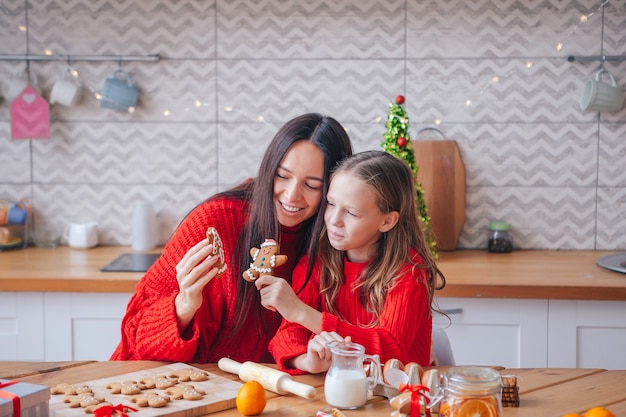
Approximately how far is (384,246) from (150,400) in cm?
77

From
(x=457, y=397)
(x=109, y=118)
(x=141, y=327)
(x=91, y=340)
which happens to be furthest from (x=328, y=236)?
(x=109, y=118)

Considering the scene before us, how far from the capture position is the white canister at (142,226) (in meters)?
3.27

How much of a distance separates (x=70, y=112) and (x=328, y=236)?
5.97ft

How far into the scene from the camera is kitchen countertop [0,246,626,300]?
8.75ft

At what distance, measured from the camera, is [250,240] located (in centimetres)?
209

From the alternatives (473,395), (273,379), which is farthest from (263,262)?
(473,395)

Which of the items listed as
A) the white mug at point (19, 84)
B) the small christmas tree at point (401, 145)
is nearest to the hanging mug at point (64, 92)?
the white mug at point (19, 84)

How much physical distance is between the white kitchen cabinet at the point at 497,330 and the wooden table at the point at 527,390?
3.26 feet

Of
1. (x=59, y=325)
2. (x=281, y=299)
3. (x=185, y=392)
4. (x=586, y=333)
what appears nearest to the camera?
(x=185, y=392)

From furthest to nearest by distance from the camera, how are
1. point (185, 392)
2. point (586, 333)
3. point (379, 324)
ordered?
point (586, 333) < point (379, 324) < point (185, 392)

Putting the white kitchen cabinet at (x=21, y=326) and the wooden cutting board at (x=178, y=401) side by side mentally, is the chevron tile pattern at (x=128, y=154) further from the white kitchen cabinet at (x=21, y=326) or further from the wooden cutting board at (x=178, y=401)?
the wooden cutting board at (x=178, y=401)

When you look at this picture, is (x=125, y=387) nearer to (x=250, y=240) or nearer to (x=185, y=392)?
(x=185, y=392)

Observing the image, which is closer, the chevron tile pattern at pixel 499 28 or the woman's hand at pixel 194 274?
the woman's hand at pixel 194 274

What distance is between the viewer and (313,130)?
205cm
